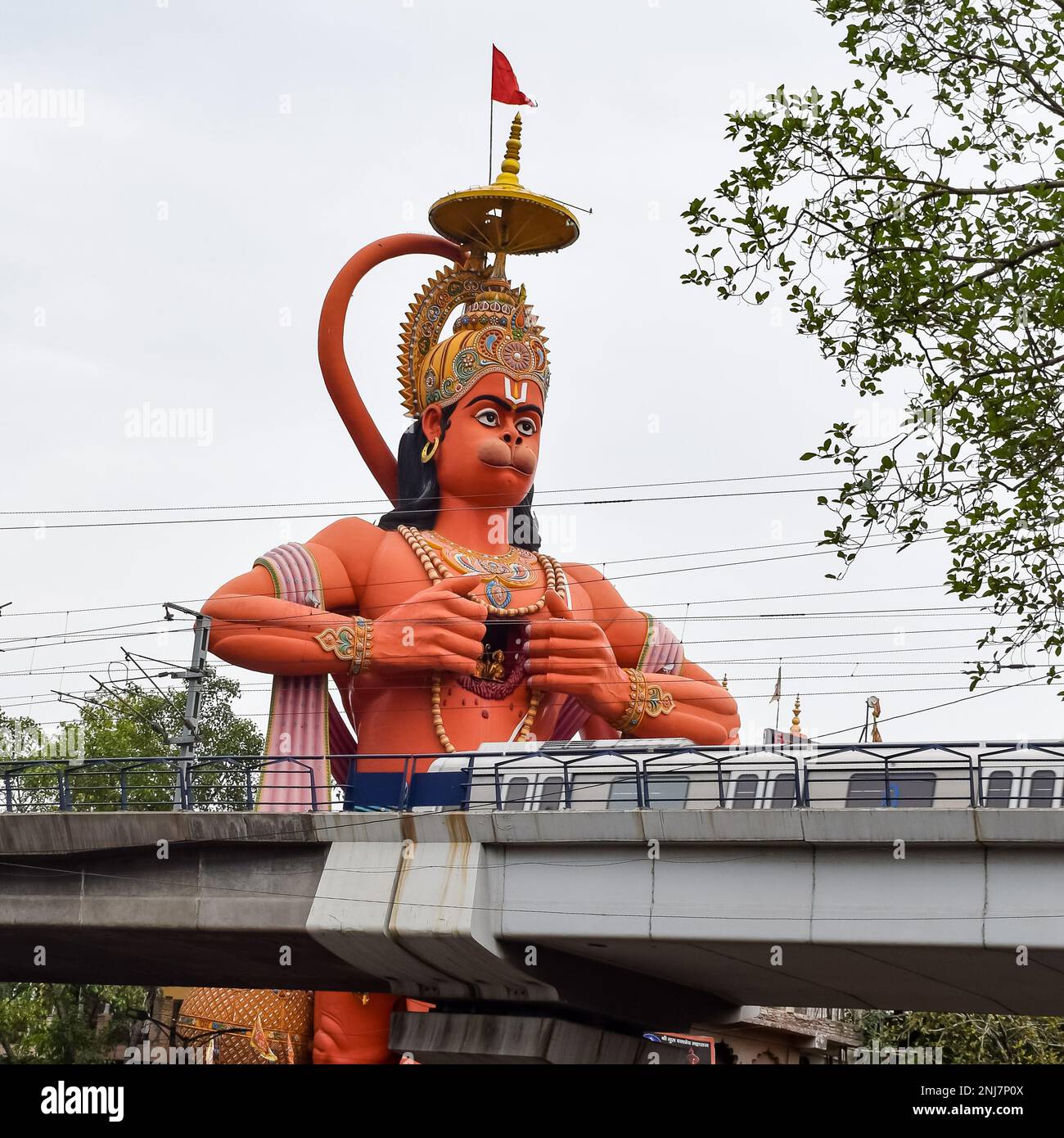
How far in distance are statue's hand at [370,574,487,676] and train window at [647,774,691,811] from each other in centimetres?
610

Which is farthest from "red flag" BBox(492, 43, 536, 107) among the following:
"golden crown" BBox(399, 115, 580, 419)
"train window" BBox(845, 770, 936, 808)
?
"train window" BBox(845, 770, 936, 808)

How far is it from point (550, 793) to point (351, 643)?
5842 mm

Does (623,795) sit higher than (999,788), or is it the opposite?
(999,788)

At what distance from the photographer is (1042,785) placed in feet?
75.2

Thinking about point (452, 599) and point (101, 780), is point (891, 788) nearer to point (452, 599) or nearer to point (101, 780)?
point (452, 599)

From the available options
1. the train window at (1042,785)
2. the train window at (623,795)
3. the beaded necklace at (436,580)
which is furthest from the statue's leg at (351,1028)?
the train window at (1042,785)

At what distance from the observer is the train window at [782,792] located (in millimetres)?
23672

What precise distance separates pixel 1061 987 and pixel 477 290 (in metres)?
16.9

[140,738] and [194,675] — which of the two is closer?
[194,675]

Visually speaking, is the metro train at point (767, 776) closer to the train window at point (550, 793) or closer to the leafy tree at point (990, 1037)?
the train window at point (550, 793)

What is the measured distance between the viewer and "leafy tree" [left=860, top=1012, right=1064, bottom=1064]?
4112cm

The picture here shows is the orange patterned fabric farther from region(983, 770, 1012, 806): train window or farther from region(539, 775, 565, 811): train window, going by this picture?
region(983, 770, 1012, 806): train window

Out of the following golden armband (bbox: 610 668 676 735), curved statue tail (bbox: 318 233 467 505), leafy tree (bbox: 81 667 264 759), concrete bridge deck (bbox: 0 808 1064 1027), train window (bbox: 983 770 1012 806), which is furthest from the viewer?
leafy tree (bbox: 81 667 264 759)

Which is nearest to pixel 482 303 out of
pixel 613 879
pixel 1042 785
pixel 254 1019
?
pixel 613 879
